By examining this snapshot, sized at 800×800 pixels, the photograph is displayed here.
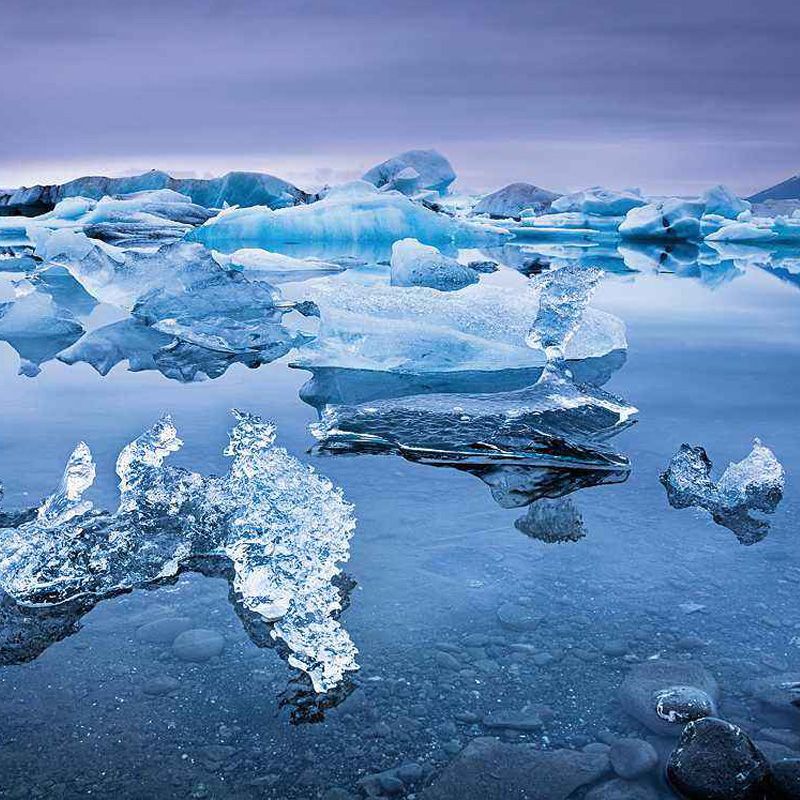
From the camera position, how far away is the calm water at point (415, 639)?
1.40 meters

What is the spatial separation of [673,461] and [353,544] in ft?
3.38

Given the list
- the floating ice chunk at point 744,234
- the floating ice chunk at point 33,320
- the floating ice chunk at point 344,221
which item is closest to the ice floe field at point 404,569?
the floating ice chunk at point 33,320

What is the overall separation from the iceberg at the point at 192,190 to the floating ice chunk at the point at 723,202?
10118 mm

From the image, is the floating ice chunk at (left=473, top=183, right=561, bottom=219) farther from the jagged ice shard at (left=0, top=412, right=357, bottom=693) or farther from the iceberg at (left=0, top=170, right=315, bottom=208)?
the jagged ice shard at (left=0, top=412, right=357, bottom=693)

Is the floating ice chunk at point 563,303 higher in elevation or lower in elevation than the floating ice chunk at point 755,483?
higher

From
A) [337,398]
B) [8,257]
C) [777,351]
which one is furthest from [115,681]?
[8,257]

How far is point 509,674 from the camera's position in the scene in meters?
1.62

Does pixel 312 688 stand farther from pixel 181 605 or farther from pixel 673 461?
pixel 673 461

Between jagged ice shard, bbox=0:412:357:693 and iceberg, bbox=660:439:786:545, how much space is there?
0.96 m

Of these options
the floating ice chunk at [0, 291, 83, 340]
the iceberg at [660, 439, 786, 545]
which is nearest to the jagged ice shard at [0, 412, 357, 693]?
the iceberg at [660, 439, 786, 545]

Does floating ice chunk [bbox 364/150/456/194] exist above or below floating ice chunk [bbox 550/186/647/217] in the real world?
above

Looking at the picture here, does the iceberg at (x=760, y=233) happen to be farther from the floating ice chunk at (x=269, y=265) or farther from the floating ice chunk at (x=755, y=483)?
the floating ice chunk at (x=755, y=483)

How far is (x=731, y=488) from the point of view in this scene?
2498 millimetres

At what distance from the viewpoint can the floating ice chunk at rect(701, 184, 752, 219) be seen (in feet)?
70.3
